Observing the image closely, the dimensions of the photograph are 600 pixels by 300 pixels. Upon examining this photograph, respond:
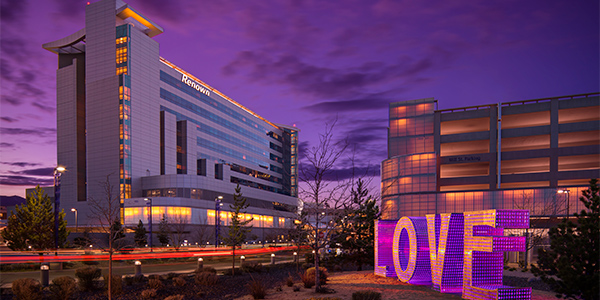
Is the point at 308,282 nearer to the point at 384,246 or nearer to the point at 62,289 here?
the point at 384,246

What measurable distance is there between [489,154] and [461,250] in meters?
56.3

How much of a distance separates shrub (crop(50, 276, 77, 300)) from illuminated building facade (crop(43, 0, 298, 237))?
2640 inches

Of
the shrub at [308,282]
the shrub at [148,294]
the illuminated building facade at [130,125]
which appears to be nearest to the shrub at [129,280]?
the shrub at [148,294]

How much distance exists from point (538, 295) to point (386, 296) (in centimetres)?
667

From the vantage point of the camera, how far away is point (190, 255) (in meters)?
37.0

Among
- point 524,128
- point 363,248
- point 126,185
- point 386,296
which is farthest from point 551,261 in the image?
point 126,185

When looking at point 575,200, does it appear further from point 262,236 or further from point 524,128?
point 262,236

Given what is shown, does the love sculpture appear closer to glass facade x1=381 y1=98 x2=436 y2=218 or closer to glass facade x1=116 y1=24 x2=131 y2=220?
glass facade x1=381 y1=98 x2=436 y2=218

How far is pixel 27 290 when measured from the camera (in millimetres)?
14969

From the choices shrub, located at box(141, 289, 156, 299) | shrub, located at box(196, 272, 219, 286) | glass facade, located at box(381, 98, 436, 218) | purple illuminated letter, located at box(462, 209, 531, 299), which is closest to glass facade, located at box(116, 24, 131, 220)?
glass facade, located at box(381, 98, 436, 218)

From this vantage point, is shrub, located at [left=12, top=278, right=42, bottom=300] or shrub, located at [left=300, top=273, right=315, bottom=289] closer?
shrub, located at [left=12, top=278, right=42, bottom=300]

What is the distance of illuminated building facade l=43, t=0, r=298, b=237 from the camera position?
8256 cm

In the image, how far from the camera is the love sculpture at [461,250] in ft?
45.8

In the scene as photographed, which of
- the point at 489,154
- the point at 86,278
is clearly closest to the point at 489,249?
the point at 86,278
